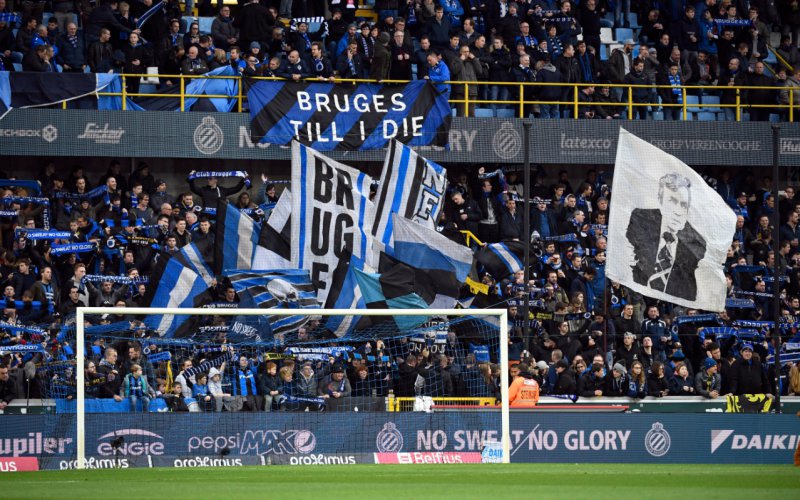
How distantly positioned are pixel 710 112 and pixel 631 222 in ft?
33.3

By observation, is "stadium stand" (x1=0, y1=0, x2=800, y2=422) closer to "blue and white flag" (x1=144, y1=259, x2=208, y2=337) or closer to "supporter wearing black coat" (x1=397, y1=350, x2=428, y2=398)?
"supporter wearing black coat" (x1=397, y1=350, x2=428, y2=398)

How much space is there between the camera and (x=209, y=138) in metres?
24.6

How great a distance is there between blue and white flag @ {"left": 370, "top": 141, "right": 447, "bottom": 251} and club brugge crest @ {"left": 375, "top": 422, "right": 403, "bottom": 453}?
14.2 feet

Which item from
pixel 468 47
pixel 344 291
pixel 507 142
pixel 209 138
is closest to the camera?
pixel 344 291

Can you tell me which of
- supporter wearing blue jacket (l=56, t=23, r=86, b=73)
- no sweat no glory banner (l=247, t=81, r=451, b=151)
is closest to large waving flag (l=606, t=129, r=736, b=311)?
no sweat no glory banner (l=247, t=81, r=451, b=151)

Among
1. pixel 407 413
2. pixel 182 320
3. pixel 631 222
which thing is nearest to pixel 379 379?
pixel 407 413

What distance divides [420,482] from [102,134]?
44.6 feet

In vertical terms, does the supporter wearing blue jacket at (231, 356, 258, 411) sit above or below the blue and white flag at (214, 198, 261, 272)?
below

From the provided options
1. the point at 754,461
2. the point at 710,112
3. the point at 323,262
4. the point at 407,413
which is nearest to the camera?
the point at 407,413

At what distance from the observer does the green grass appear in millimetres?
11383

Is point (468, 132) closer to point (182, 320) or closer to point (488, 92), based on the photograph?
point (488, 92)

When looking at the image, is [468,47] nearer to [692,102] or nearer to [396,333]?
[692,102]

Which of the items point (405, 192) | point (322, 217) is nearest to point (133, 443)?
point (322, 217)

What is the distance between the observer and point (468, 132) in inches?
1010
